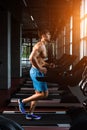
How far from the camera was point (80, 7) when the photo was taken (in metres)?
10.4

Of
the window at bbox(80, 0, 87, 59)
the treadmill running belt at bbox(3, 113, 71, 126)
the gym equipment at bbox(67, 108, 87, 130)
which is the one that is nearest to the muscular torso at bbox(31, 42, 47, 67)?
the treadmill running belt at bbox(3, 113, 71, 126)

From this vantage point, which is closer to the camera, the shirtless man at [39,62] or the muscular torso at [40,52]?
the shirtless man at [39,62]

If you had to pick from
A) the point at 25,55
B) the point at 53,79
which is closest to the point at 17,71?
the point at 53,79

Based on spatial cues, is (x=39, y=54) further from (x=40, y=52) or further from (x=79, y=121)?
(x=79, y=121)

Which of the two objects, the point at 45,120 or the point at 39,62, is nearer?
the point at 39,62

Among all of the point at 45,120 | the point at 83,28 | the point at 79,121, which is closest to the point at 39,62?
the point at 45,120

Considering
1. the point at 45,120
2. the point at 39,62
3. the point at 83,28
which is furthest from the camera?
the point at 83,28

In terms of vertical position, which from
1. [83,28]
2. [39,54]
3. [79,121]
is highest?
[83,28]

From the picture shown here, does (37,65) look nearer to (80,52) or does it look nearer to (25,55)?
(80,52)

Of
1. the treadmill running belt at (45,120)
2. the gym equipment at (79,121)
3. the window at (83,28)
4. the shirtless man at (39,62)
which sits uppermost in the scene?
the window at (83,28)

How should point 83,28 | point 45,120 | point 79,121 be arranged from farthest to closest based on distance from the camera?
point 83,28 < point 45,120 < point 79,121

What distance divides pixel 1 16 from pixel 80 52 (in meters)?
3.44

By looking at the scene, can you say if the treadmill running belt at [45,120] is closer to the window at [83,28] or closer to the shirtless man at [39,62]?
the shirtless man at [39,62]

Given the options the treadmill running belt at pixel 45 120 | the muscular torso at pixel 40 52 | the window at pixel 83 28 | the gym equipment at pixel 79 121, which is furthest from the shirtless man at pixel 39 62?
the gym equipment at pixel 79 121
